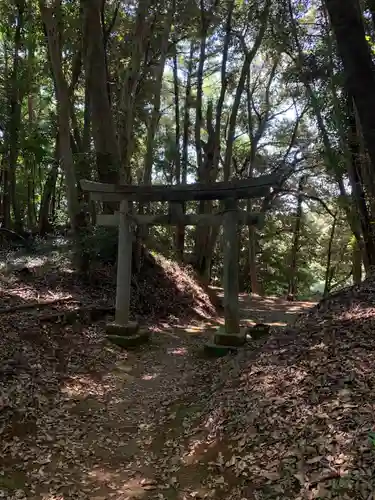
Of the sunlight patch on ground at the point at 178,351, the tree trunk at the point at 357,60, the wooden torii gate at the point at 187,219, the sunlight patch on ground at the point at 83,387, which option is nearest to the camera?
the sunlight patch on ground at the point at 83,387

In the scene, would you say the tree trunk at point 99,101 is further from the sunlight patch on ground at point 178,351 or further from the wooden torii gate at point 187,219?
the sunlight patch on ground at point 178,351

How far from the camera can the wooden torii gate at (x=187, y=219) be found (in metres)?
7.27

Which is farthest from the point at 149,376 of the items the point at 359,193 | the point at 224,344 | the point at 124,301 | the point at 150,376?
the point at 359,193

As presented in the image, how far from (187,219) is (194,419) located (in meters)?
3.95

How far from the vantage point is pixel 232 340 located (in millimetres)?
7273

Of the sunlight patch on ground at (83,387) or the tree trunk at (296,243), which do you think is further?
the tree trunk at (296,243)

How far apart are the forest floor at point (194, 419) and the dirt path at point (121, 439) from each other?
0.04ft

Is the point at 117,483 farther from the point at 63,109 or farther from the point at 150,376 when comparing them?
the point at 63,109

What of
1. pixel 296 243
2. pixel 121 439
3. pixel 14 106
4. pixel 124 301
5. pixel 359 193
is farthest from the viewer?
pixel 296 243

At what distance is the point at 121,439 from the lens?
452 centimetres

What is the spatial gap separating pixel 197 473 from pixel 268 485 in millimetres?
760

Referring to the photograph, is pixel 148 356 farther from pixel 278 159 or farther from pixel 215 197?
pixel 278 159

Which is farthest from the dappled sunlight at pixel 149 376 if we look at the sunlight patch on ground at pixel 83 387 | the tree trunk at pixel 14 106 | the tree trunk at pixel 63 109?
the tree trunk at pixel 14 106

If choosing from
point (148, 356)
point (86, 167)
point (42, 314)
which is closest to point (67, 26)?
point (86, 167)
